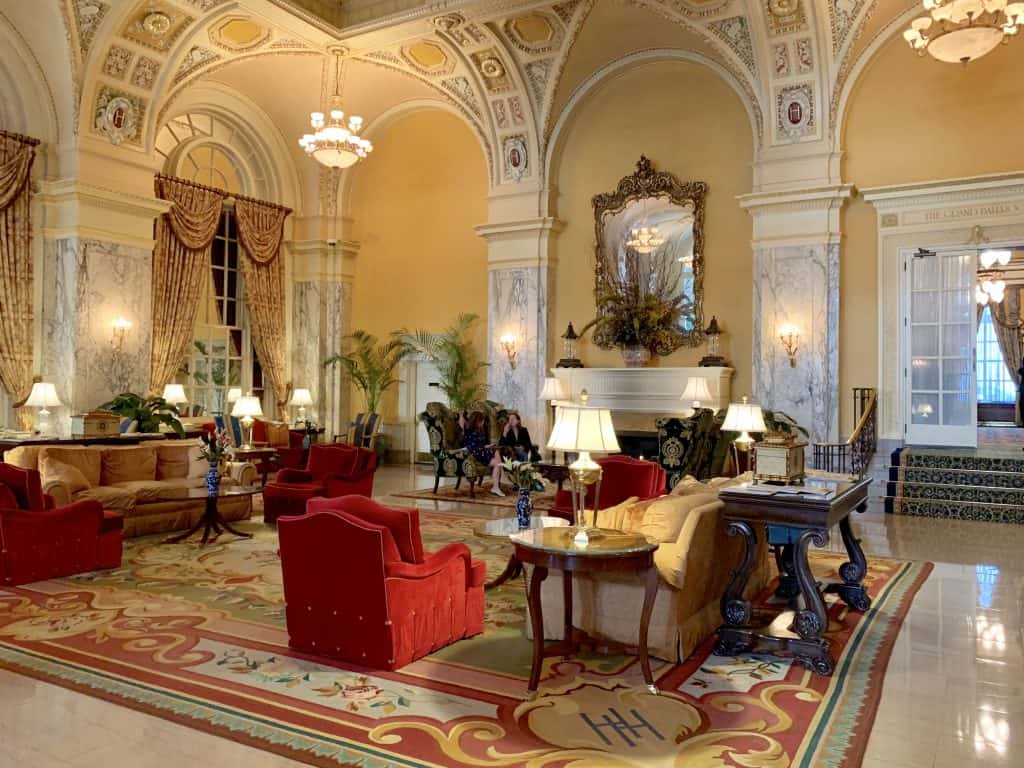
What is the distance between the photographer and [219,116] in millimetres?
13750

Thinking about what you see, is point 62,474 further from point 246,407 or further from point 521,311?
point 521,311

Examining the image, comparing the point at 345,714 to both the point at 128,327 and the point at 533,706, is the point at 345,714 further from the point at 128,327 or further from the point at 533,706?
the point at 128,327

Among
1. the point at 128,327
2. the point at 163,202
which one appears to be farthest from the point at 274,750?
the point at 163,202

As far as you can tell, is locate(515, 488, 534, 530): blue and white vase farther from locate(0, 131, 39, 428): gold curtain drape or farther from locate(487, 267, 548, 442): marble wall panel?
locate(0, 131, 39, 428): gold curtain drape

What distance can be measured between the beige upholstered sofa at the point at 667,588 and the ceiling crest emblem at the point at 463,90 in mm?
9826

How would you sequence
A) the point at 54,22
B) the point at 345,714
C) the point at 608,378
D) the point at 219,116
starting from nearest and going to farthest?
the point at 345,714
the point at 54,22
the point at 608,378
the point at 219,116

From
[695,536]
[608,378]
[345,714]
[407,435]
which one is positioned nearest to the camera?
[345,714]

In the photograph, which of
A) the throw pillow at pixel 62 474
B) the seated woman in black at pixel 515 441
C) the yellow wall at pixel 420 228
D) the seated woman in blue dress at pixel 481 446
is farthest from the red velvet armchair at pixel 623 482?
the yellow wall at pixel 420 228

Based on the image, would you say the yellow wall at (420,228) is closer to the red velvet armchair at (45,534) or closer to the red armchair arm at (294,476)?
the red armchair arm at (294,476)

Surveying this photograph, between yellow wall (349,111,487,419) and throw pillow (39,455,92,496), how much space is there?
26.8ft

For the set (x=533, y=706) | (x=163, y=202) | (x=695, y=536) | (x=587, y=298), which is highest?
(x=163, y=202)

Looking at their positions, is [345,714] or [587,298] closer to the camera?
[345,714]

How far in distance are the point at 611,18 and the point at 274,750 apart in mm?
10838

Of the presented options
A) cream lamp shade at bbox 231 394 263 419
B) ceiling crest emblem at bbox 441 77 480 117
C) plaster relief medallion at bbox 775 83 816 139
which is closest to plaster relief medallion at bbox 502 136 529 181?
ceiling crest emblem at bbox 441 77 480 117
